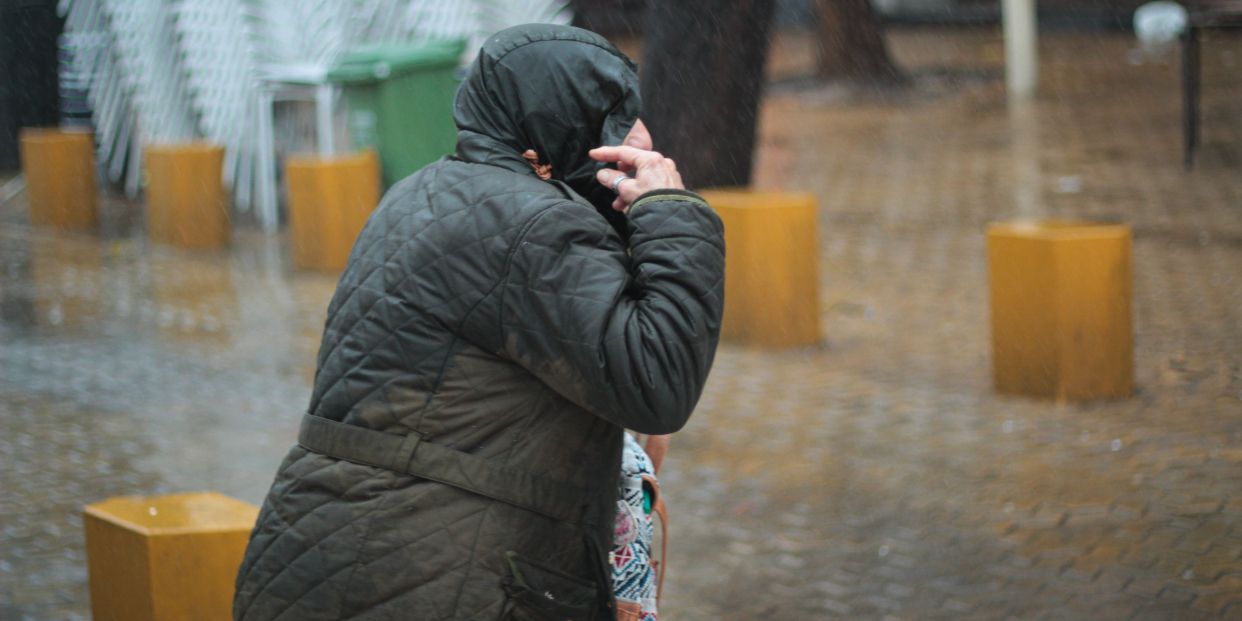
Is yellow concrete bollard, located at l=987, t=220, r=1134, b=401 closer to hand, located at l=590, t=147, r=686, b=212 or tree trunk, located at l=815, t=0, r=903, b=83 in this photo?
hand, located at l=590, t=147, r=686, b=212

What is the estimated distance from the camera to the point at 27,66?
50.8 ft

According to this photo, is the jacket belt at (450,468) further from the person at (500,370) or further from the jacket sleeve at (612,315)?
the jacket sleeve at (612,315)

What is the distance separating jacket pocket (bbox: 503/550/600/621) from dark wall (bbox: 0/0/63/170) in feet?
46.6

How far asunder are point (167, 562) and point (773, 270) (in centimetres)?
468

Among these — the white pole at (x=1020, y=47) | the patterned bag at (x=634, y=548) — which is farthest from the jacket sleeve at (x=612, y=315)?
the white pole at (x=1020, y=47)

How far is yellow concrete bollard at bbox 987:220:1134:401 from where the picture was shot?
693 centimetres

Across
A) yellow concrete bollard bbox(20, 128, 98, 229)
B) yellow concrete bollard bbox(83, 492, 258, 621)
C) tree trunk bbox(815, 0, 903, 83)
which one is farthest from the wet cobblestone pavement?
tree trunk bbox(815, 0, 903, 83)

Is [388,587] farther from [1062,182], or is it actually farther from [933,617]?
[1062,182]

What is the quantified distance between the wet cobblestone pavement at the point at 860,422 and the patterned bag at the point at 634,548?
6.03 feet

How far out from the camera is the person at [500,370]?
8.17 feet

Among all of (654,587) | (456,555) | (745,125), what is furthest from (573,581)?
(745,125)

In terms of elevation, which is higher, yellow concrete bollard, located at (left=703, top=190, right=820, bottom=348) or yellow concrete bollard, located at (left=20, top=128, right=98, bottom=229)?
yellow concrete bollard, located at (left=20, top=128, right=98, bottom=229)

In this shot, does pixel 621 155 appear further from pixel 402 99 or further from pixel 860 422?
pixel 402 99

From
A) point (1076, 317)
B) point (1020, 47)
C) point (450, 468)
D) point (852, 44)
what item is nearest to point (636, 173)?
point (450, 468)
